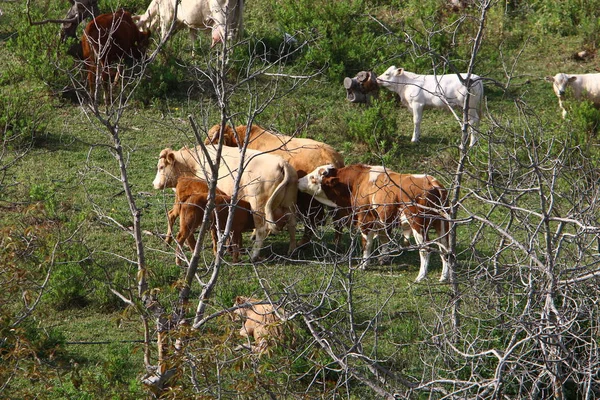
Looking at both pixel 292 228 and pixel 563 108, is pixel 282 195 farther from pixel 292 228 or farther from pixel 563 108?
pixel 563 108

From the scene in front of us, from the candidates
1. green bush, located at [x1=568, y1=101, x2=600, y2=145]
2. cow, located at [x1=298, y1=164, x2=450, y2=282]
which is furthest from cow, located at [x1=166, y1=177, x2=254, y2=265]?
green bush, located at [x1=568, y1=101, x2=600, y2=145]

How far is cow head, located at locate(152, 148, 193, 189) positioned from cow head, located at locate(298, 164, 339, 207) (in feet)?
4.53

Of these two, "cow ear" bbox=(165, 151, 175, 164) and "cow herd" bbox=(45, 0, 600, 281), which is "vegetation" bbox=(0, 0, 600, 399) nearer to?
"cow herd" bbox=(45, 0, 600, 281)

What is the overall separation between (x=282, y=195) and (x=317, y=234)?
1605 mm

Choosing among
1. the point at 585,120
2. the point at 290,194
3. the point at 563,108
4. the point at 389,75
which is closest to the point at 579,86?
the point at 563,108

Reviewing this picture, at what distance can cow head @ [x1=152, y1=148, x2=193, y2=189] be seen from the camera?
12164mm

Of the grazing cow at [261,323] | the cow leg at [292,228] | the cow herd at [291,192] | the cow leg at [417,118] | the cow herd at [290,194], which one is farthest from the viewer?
the cow leg at [417,118]

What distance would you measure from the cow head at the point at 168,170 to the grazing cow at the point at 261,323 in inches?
115

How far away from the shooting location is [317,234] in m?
10.0

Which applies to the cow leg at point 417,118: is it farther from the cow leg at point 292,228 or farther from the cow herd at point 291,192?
the cow leg at point 292,228

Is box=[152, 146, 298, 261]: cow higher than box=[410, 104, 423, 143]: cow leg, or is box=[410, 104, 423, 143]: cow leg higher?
box=[152, 146, 298, 261]: cow

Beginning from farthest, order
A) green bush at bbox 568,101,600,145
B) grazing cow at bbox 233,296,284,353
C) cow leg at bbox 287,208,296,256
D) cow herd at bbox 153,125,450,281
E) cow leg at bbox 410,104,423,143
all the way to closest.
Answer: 1. cow leg at bbox 410,104,423,143
2. green bush at bbox 568,101,600,145
3. cow leg at bbox 287,208,296,256
4. cow herd at bbox 153,125,450,281
5. grazing cow at bbox 233,296,284,353

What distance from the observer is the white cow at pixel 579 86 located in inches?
605

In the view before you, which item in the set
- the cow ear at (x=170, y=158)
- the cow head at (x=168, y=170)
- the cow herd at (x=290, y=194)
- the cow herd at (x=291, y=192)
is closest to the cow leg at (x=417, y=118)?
the cow herd at (x=291, y=192)
